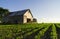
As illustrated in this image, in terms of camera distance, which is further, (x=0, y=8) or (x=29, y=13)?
(x=0, y=8)

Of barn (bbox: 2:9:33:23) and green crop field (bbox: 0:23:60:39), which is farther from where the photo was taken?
barn (bbox: 2:9:33:23)

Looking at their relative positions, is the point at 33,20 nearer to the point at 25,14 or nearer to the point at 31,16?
the point at 31,16

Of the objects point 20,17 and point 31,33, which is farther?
point 20,17

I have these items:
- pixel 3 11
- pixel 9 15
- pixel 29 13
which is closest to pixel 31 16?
pixel 29 13

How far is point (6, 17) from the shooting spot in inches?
1863

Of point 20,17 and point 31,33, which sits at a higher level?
point 20,17

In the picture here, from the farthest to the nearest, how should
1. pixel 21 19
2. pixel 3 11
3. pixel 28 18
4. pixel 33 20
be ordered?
pixel 3 11 → pixel 33 20 → pixel 28 18 → pixel 21 19

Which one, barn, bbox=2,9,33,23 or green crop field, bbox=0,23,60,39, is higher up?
barn, bbox=2,9,33,23

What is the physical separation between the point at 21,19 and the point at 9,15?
6.36 meters

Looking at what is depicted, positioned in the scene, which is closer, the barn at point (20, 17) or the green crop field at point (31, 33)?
the green crop field at point (31, 33)

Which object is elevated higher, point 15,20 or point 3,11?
point 3,11

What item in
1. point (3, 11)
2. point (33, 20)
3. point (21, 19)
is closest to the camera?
point (21, 19)

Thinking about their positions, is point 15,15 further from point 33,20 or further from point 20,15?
point 33,20

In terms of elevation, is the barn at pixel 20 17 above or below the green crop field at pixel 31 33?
above
